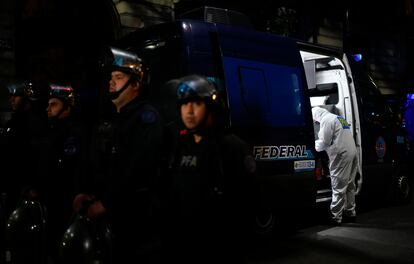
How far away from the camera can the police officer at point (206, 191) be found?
8.14ft

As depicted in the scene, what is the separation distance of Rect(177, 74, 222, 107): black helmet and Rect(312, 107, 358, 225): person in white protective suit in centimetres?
410

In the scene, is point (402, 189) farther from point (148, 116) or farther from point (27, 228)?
point (148, 116)

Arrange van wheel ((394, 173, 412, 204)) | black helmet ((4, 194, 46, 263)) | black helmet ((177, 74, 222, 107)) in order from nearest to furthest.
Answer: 1. black helmet ((177, 74, 222, 107))
2. black helmet ((4, 194, 46, 263))
3. van wheel ((394, 173, 412, 204))

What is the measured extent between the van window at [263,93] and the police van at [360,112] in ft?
3.47

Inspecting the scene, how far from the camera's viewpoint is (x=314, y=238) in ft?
18.9

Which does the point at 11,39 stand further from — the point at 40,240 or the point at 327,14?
the point at 327,14

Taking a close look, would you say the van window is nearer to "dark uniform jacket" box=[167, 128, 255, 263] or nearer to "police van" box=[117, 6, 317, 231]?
"police van" box=[117, 6, 317, 231]

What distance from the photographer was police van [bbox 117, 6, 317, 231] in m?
4.87

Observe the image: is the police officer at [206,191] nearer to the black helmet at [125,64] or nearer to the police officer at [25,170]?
the black helmet at [125,64]

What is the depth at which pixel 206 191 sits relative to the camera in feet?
8.16

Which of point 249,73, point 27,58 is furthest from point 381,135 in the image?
point 27,58

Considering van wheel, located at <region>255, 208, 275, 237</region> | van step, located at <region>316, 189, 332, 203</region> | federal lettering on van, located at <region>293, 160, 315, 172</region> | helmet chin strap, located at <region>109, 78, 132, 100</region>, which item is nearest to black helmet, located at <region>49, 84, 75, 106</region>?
helmet chin strap, located at <region>109, 78, 132, 100</region>

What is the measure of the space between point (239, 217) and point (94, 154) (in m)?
0.95

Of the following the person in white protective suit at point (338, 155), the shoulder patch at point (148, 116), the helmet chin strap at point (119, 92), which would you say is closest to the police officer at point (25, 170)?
the helmet chin strap at point (119, 92)
